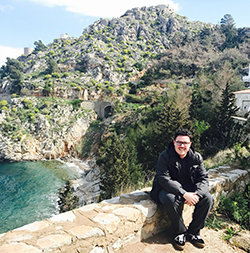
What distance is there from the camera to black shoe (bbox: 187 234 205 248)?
2.48 m

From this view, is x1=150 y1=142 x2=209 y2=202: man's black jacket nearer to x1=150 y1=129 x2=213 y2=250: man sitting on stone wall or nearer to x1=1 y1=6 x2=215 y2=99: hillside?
x1=150 y1=129 x2=213 y2=250: man sitting on stone wall

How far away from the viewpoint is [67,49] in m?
58.1

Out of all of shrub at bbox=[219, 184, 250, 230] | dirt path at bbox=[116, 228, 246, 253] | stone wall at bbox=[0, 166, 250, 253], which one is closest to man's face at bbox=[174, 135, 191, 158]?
stone wall at bbox=[0, 166, 250, 253]

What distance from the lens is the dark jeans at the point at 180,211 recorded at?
2445 mm

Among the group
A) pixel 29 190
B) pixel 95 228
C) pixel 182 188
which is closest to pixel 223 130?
pixel 182 188

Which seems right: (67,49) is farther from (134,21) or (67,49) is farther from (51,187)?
(51,187)

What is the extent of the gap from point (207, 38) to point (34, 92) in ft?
149

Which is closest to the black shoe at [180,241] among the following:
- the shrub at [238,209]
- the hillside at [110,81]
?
the shrub at [238,209]

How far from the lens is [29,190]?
19.0 metres

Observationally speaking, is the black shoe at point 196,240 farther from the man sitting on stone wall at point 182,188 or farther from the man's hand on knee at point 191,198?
the man's hand on knee at point 191,198

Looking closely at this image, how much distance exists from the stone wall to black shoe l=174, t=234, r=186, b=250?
1.21 feet

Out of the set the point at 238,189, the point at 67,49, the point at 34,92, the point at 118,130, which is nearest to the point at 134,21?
the point at 67,49

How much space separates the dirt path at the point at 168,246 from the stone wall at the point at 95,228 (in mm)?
80

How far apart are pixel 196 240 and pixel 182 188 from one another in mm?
714
